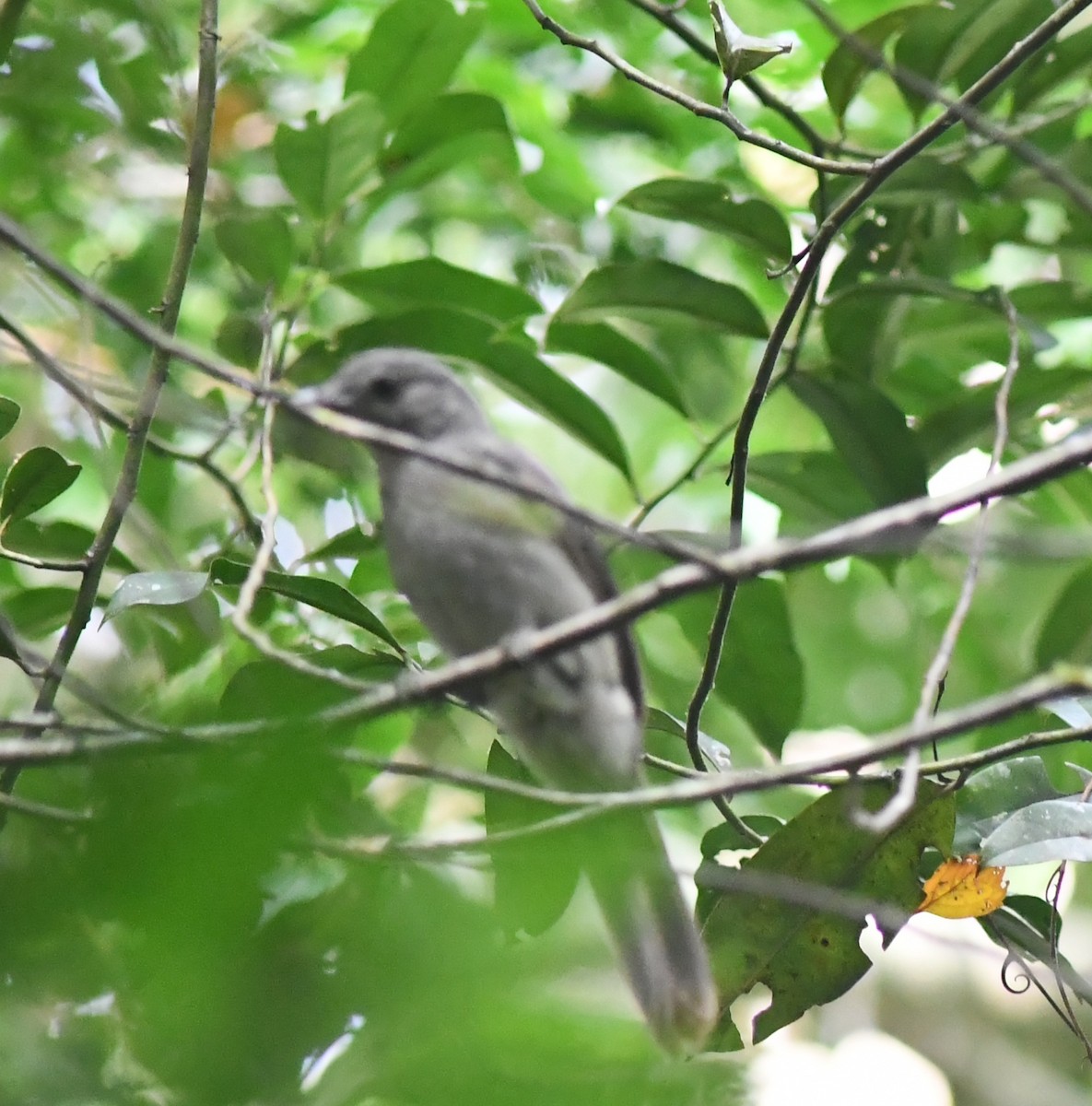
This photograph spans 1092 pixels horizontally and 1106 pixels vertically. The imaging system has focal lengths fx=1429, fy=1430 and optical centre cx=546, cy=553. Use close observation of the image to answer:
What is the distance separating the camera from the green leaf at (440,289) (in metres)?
3.82

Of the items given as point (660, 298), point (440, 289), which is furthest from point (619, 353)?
point (440, 289)

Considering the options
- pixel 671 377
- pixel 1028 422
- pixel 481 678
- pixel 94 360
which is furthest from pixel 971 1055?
pixel 481 678

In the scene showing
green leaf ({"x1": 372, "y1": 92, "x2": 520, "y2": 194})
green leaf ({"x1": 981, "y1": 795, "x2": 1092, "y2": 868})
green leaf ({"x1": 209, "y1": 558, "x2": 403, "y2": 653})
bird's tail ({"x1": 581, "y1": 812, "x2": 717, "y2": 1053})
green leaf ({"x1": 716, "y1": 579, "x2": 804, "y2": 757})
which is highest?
green leaf ({"x1": 372, "y1": 92, "x2": 520, "y2": 194})

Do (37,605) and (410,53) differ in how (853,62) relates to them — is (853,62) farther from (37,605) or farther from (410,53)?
(37,605)

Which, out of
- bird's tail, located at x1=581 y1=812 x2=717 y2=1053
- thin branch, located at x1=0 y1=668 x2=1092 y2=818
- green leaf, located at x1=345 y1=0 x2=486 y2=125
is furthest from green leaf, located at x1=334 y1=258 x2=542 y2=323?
thin branch, located at x1=0 y1=668 x2=1092 y2=818

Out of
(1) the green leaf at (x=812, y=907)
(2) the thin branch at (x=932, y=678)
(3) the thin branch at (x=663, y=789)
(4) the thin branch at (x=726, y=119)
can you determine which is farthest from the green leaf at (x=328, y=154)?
(1) the green leaf at (x=812, y=907)

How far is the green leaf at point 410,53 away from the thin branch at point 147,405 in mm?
869

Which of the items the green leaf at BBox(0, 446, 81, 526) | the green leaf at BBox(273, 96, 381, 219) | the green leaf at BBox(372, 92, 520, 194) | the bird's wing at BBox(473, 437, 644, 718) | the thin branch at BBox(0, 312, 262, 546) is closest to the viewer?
the thin branch at BBox(0, 312, 262, 546)

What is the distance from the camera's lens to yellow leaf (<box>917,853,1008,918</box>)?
8.71ft

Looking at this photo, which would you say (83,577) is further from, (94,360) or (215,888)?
(94,360)

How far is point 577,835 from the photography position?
184 cm

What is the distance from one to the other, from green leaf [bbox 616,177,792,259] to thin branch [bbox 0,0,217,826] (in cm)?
98

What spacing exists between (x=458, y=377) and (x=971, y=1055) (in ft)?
14.2

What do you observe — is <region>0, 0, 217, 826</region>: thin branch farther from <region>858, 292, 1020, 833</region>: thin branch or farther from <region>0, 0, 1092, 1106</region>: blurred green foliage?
<region>858, 292, 1020, 833</region>: thin branch
